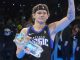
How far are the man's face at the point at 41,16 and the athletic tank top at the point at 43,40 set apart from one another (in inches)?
4.4

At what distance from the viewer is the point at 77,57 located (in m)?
6.73

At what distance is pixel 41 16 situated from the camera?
358 cm

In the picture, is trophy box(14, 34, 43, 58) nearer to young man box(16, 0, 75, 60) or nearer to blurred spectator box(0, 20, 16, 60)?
young man box(16, 0, 75, 60)

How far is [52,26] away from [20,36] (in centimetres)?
41

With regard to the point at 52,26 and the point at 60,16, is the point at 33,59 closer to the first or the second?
the point at 52,26

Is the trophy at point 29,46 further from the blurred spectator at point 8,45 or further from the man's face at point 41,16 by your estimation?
the blurred spectator at point 8,45

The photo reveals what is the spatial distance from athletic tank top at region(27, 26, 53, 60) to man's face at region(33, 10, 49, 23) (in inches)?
4.4

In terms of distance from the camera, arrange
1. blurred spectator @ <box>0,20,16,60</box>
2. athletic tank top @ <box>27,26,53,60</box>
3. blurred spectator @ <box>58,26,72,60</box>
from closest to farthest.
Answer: athletic tank top @ <box>27,26,53,60</box>, blurred spectator @ <box>58,26,72,60</box>, blurred spectator @ <box>0,20,16,60</box>

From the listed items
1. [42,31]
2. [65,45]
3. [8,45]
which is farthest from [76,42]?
[42,31]

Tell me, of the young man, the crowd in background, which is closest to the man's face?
the young man

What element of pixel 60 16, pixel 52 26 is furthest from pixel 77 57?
pixel 52 26

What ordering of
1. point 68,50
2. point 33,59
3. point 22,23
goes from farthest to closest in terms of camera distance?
1. point 22,23
2. point 68,50
3. point 33,59

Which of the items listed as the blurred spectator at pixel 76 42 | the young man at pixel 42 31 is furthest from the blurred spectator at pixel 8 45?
the young man at pixel 42 31

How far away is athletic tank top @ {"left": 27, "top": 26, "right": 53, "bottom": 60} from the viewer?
11.7 feet
